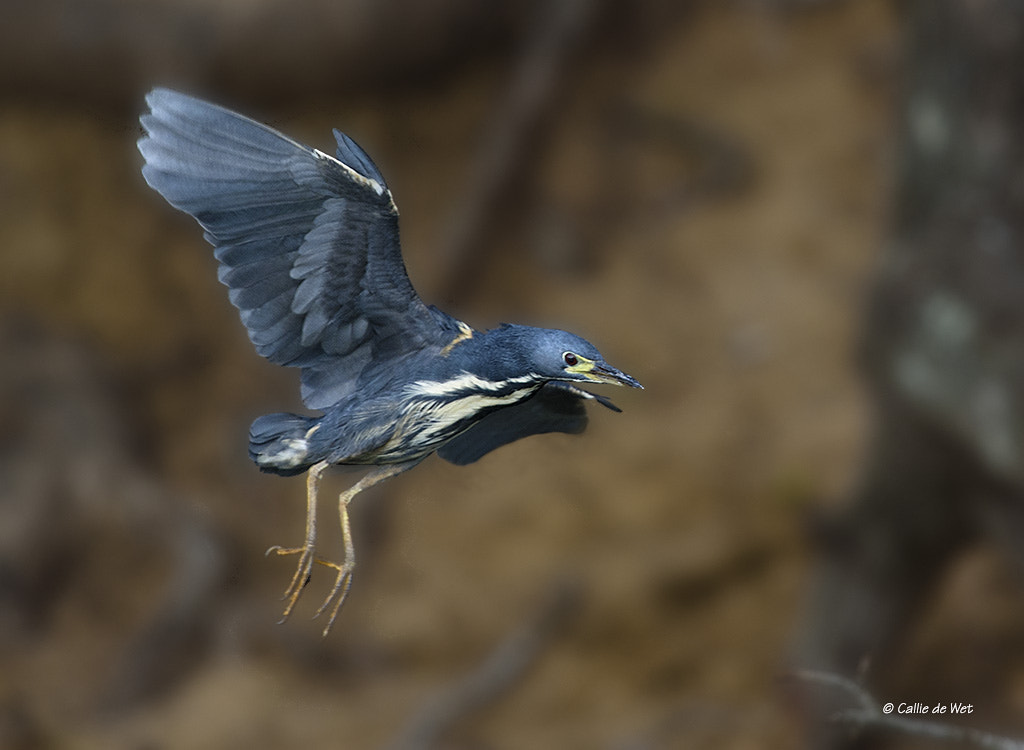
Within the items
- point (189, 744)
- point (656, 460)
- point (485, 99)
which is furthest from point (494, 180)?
point (189, 744)

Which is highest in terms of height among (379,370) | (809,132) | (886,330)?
(809,132)

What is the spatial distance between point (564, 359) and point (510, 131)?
628 centimetres

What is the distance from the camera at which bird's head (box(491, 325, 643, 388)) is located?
5.57 feet

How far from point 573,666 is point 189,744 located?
220 centimetres

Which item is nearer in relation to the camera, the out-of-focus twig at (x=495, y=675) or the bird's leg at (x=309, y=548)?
the bird's leg at (x=309, y=548)

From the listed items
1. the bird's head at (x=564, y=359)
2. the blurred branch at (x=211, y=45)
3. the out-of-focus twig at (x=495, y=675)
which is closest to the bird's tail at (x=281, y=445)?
the bird's head at (x=564, y=359)

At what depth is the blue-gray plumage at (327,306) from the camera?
1.84m

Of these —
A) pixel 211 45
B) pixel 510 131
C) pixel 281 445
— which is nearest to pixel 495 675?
pixel 510 131

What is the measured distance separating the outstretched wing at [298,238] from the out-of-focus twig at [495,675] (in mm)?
4917

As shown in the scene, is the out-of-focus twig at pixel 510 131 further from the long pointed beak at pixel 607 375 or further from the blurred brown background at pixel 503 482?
the long pointed beak at pixel 607 375

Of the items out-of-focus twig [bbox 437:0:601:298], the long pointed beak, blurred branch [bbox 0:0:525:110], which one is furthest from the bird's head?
out-of-focus twig [bbox 437:0:601:298]

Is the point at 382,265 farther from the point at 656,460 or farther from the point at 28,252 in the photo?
the point at 28,252

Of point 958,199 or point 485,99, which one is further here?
point 485,99

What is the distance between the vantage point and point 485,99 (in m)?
7.96
